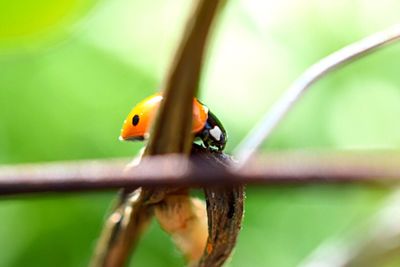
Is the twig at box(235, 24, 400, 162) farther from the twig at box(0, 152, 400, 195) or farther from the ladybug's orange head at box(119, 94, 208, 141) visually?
the twig at box(0, 152, 400, 195)

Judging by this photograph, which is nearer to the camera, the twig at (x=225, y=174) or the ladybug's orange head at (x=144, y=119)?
the twig at (x=225, y=174)

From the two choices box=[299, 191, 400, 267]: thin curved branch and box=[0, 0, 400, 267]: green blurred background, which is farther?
box=[0, 0, 400, 267]: green blurred background

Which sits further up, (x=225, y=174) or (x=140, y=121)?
(x=225, y=174)

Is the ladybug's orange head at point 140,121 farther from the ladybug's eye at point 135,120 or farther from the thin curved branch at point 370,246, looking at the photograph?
the thin curved branch at point 370,246

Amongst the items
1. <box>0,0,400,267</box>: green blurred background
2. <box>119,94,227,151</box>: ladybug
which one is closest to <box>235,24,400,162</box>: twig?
<box>119,94,227,151</box>: ladybug

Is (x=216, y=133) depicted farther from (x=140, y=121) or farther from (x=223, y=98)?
(x=223, y=98)

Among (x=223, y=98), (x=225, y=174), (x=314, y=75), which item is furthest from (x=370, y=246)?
(x=223, y=98)

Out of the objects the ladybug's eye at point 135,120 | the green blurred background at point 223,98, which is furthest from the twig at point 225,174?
the green blurred background at point 223,98
